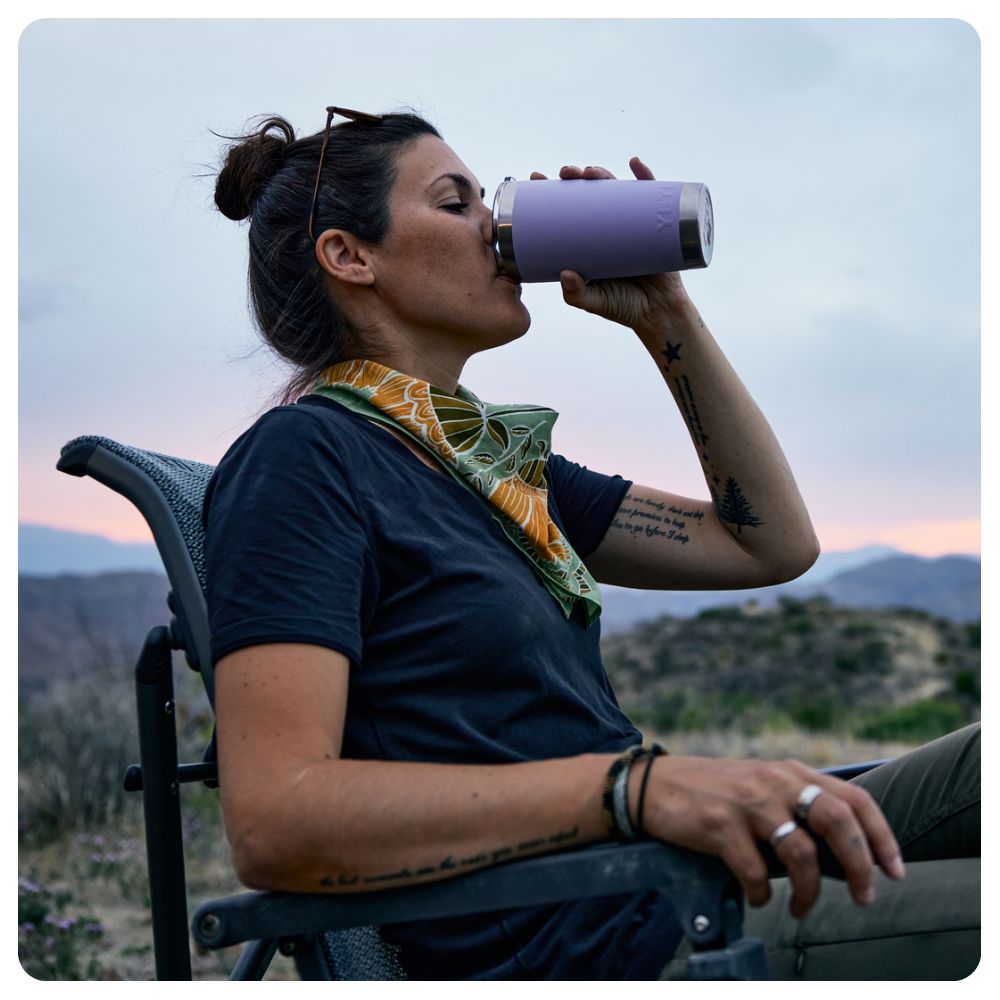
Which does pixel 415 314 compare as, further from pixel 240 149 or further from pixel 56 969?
pixel 56 969

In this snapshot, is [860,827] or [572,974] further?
[572,974]

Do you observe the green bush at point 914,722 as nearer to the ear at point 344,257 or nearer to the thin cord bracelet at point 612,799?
the ear at point 344,257

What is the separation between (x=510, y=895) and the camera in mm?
1201

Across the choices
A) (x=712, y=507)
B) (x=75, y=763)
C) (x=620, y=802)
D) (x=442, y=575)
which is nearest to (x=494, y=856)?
(x=620, y=802)

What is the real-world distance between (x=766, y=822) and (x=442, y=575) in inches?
21.5

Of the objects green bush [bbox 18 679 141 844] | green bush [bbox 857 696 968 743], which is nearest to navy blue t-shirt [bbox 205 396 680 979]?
green bush [bbox 18 679 141 844]

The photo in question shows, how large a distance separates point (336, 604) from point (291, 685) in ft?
0.37

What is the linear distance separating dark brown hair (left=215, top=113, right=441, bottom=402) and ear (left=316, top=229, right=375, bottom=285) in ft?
0.06

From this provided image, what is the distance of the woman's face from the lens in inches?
72.7

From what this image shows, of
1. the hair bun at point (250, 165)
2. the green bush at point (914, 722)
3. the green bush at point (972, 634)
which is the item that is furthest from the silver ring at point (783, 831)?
the green bush at point (972, 634)

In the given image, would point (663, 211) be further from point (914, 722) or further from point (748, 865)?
point (914, 722)

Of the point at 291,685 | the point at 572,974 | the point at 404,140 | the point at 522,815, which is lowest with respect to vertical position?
the point at 572,974

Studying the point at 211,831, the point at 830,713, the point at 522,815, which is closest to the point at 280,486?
the point at 522,815

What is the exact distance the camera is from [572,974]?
1389 mm
